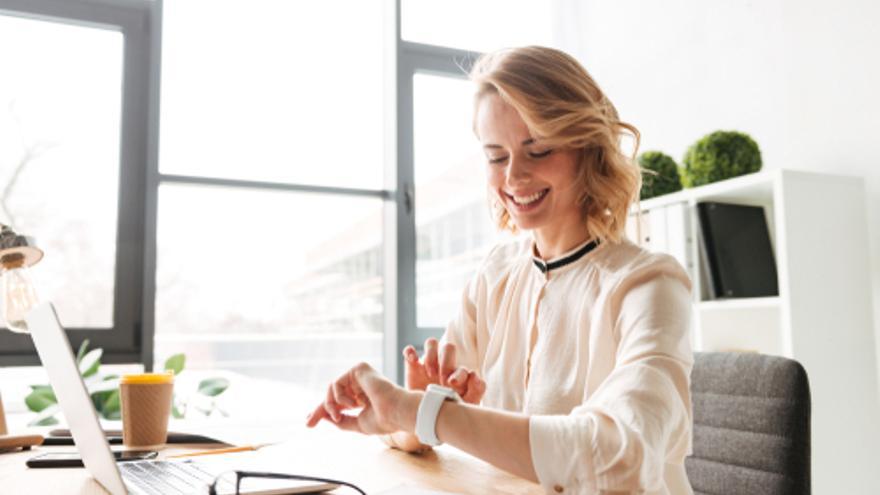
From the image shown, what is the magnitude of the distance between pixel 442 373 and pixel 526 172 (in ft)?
1.14

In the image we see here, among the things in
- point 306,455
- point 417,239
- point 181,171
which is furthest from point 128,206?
point 306,455

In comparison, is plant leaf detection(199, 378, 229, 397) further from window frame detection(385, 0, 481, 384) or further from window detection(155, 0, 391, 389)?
window frame detection(385, 0, 481, 384)

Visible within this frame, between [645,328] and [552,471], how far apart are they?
0.79 feet

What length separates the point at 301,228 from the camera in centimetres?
334

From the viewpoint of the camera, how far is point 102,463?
0.89 metres

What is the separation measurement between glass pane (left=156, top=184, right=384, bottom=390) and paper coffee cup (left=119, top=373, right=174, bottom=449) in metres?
1.72

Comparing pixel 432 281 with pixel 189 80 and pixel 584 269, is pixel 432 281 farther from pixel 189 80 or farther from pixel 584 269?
pixel 584 269

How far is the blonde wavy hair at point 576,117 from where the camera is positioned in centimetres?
120

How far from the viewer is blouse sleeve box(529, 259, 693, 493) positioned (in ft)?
2.85

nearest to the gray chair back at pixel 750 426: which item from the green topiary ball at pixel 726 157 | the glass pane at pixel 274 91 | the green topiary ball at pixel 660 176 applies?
the green topiary ball at pixel 726 157

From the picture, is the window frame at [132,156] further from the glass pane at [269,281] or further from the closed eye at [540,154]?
the closed eye at [540,154]

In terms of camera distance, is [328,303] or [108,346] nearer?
[108,346]

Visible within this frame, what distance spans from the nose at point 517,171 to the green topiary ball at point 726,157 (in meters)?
1.20

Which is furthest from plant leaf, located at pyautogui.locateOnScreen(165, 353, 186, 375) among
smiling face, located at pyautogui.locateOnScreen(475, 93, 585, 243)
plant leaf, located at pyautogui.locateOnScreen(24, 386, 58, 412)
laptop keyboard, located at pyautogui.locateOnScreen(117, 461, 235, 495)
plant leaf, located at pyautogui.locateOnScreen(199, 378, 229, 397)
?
smiling face, located at pyautogui.locateOnScreen(475, 93, 585, 243)
